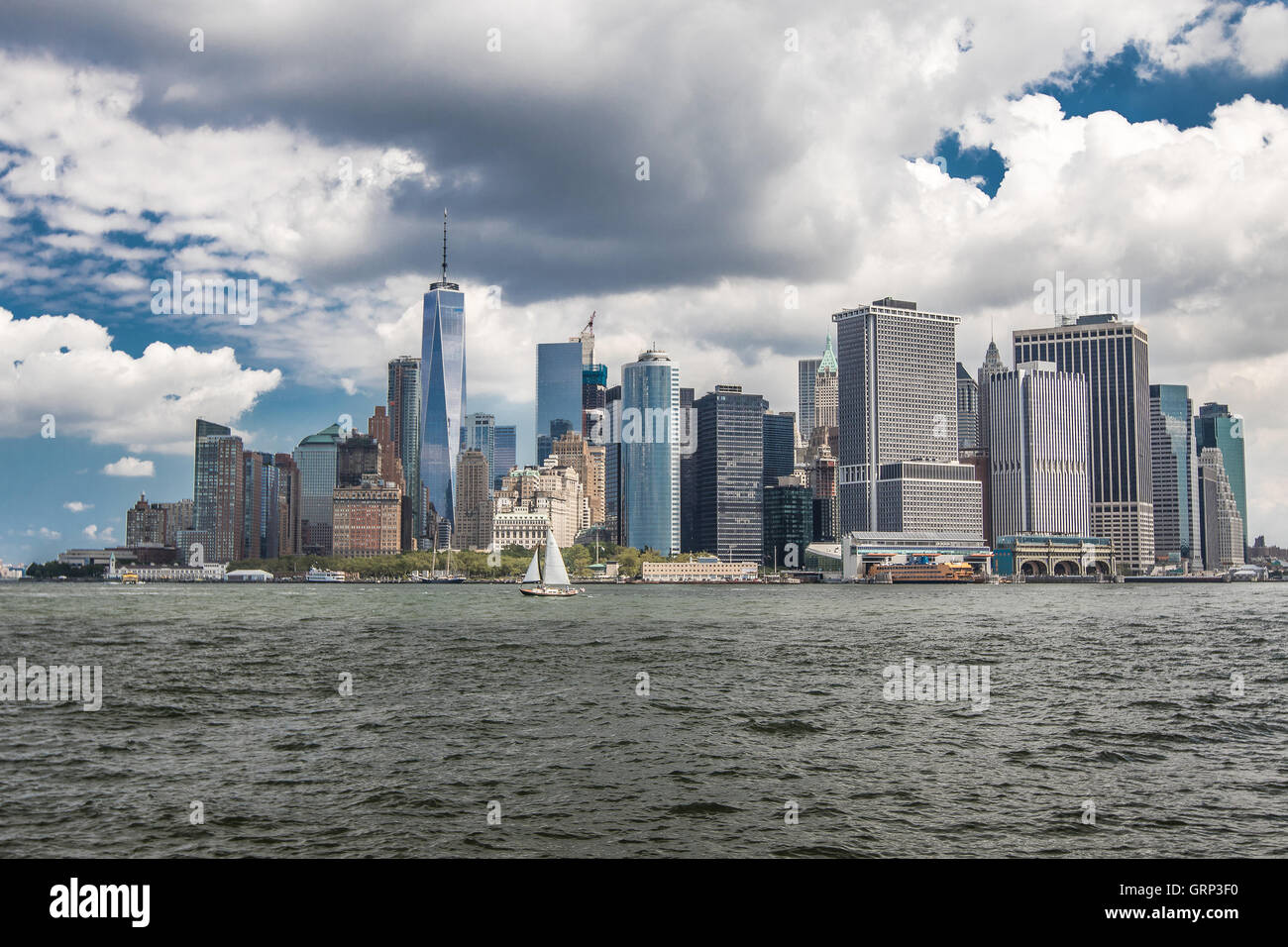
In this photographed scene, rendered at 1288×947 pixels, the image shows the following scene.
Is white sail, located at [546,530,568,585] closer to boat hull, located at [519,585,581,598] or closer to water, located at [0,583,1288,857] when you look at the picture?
boat hull, located at [519,585,581,598]

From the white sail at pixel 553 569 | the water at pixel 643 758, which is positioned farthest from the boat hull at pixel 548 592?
the water at pixel 643 758

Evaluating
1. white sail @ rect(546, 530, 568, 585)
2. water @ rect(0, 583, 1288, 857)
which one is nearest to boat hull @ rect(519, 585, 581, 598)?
white sail @ rect(546, 530, 568, 585)

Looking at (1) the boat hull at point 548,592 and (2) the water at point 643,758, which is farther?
(1) the boat hull at point 548,592

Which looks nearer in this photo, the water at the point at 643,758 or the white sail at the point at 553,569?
the water at the point at 643,758

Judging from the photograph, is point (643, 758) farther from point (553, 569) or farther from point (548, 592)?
point (553, 569)

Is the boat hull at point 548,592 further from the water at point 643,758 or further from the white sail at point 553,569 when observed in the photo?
the water at point 643,758

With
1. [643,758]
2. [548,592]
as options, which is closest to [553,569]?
[548,592]

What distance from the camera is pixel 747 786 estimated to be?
29.9 m

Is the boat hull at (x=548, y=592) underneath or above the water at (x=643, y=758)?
underneath

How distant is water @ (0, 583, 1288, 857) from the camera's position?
24453 millimetres

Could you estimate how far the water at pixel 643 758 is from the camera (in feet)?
80.2
